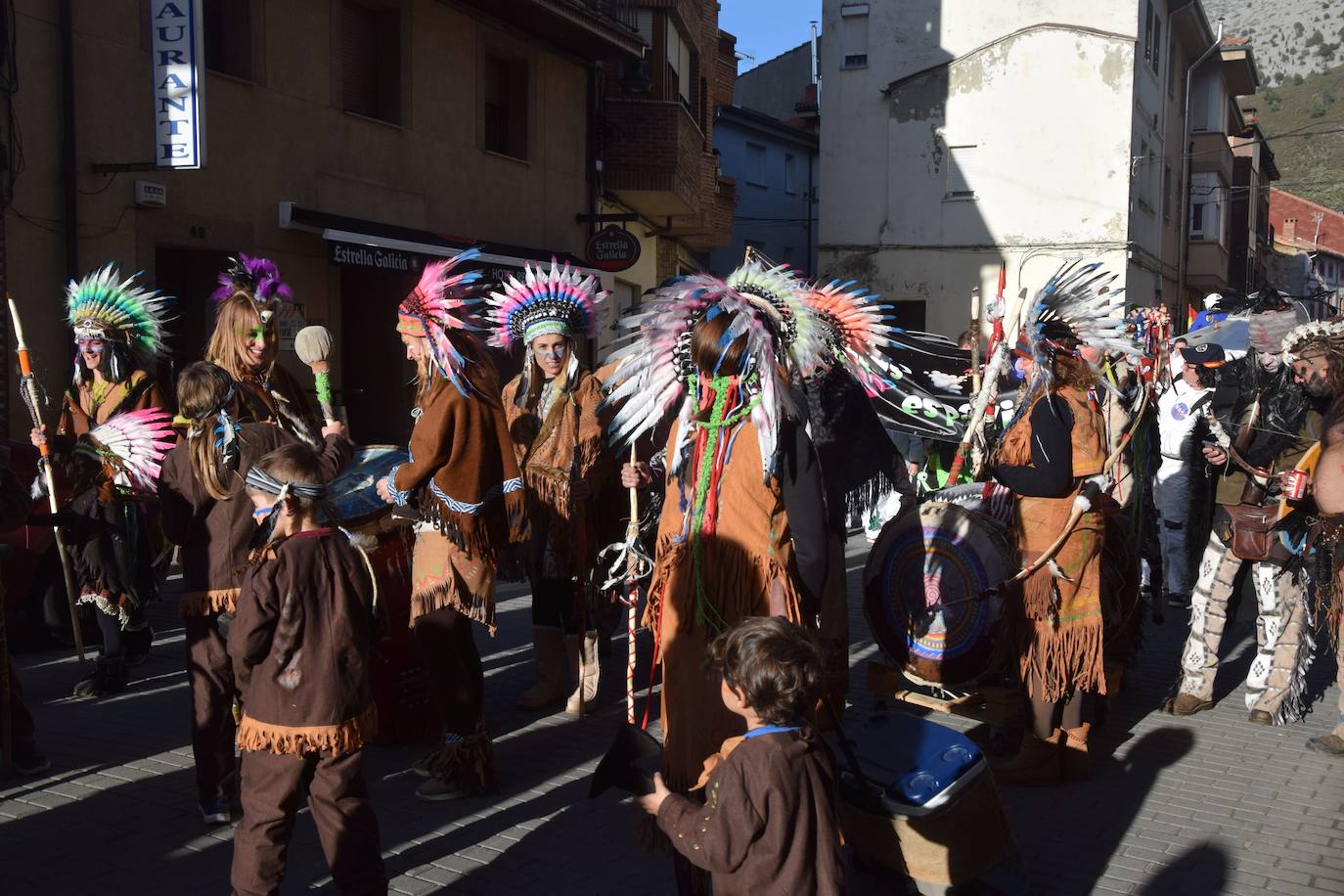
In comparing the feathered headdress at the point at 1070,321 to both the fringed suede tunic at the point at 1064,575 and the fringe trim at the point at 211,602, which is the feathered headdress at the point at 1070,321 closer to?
the fringed suede tunic at the point at 1064,575

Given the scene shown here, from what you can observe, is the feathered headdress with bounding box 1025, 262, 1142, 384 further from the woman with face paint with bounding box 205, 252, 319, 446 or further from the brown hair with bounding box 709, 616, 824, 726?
the woman with face paint with bounding box 205, 252, 319, 446

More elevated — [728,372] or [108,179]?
[108,179]

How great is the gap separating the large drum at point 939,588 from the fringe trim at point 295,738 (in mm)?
2756

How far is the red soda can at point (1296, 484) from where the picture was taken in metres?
5.46

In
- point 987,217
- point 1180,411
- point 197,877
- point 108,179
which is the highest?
point 987,217

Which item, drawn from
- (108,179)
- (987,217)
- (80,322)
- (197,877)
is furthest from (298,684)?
(987,217)

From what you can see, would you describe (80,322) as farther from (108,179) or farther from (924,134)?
(924,134)

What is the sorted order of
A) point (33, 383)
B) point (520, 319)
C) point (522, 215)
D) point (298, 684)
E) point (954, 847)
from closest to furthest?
1. point (298, 684)
2. point (954, 847)
3. point (33, 383)
4. point (520, 319)
5. point (522, 215)

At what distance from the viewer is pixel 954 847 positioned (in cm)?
386

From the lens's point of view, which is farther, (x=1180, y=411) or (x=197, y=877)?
(x=1180, y=411)

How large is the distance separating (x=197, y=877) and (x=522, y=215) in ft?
44.7

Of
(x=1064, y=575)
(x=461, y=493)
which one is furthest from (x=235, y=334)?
(x=1064, y=575)

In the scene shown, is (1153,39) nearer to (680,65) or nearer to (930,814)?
(680,65)

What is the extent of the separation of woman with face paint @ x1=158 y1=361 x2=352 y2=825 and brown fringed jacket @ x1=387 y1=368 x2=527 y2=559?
0.49 m
